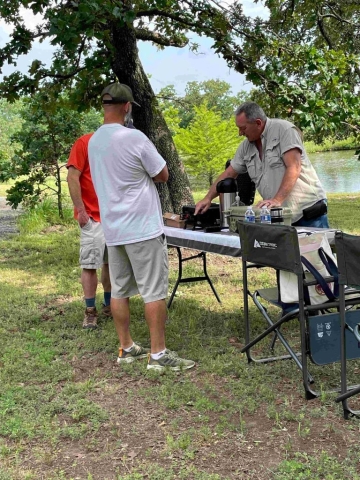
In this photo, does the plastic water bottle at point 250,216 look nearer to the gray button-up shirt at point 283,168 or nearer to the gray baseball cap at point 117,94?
the gray button-up shirt at point 283,168

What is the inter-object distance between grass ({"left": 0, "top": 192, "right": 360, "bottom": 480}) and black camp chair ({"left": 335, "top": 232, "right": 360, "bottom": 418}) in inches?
6.4

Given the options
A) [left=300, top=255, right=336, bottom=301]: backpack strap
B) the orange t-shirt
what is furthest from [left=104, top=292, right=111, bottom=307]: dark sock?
[left=300, top=255, right=336, bottom=301]: backpack strap

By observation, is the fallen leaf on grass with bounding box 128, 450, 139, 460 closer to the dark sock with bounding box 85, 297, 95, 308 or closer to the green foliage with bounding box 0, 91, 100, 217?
the dark sock with bounding box 85, 297, 95, 308

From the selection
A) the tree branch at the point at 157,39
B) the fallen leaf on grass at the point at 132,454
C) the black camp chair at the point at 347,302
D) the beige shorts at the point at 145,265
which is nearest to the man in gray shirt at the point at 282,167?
the beige shorts at the point at 145,265

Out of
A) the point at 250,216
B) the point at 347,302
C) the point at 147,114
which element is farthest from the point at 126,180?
the point at 147,114

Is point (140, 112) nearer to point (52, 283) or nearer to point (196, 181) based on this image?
point (52, 283)

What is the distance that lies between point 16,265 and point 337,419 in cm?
554

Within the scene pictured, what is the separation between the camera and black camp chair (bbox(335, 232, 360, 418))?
2.74 meters

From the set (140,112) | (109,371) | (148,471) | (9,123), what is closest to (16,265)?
(140,112)

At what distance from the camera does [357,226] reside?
980cm

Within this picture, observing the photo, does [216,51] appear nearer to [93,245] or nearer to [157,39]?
[157,39]

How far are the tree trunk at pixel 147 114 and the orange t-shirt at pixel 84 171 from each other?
305cm

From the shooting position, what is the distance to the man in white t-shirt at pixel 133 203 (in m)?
3.46

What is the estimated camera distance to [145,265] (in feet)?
11.7
